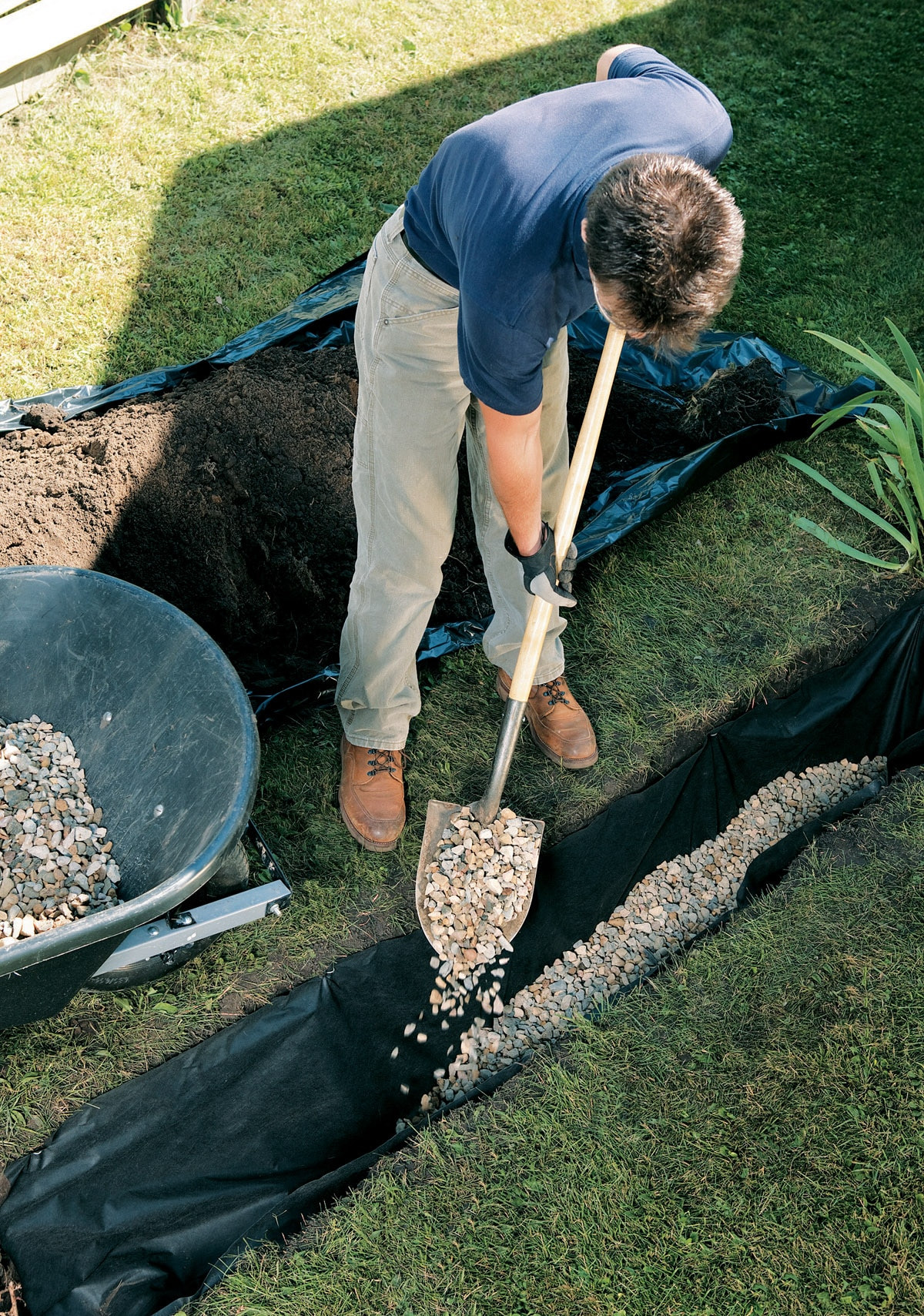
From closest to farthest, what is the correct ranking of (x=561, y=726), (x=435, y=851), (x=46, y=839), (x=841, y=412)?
1. (x=46, y=839)
2. (x=435, y=851)
3. (x=561, y=726)
4. (x=841, y=412)

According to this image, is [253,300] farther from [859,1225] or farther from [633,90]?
[859,1225]

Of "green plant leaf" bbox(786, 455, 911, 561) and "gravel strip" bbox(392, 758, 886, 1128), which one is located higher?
"green plant leaf" bbox(786, 455, 911, 561)

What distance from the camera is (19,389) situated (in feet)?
10.5

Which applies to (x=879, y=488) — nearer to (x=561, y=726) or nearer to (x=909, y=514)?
(x=909, y=514)

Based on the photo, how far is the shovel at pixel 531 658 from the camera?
1814 millimetres

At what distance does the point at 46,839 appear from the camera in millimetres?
2002

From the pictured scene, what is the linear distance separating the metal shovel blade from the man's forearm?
2.47ft

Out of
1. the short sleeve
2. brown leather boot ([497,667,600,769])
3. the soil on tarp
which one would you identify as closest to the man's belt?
the short sleeve

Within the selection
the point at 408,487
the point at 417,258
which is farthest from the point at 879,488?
the point at 417,258

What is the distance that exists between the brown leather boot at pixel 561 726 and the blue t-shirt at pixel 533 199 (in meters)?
1.03

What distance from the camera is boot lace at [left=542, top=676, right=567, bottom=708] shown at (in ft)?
8.39

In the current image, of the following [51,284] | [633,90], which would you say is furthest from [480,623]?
[51,284]

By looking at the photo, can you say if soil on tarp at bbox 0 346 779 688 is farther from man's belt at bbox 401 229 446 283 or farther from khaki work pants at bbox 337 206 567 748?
man's belt at bbox 401 229 446 283

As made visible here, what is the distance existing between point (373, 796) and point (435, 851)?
210 millimetres
